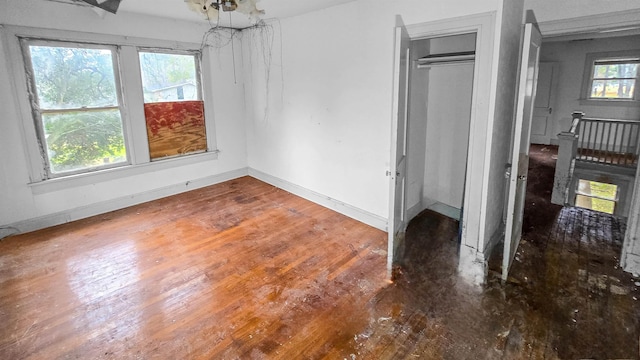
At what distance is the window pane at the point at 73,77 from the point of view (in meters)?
3.68

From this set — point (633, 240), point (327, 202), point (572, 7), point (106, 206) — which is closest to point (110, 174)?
point (106, 206)

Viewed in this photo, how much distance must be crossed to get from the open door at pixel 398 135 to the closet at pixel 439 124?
69cm

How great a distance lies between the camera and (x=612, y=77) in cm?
711

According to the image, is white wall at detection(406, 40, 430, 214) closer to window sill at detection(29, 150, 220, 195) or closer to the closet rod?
the closet rod

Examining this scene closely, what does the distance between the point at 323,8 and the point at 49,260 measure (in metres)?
3.88

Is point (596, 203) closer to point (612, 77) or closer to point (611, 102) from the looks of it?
point (611, 102)

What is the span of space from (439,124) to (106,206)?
4.35 metres

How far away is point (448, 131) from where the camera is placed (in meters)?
3.79

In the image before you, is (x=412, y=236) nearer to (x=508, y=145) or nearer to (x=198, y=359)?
(x=508, y=145)

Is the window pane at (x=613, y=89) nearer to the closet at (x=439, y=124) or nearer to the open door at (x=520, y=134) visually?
the closet at (x=439, y=124)

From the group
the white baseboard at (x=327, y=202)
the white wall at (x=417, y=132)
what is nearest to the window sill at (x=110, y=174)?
the white baseboard at (x=327, y=202)

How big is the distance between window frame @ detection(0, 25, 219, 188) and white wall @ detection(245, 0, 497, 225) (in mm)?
879

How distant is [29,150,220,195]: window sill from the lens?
3.87 meters

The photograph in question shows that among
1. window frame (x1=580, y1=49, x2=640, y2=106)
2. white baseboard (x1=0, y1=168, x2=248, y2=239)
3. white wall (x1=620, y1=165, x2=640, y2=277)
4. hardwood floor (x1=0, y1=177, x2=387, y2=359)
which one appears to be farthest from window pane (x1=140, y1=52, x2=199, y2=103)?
window frame (x1=580, y1=49, x2=640, y2=106)
